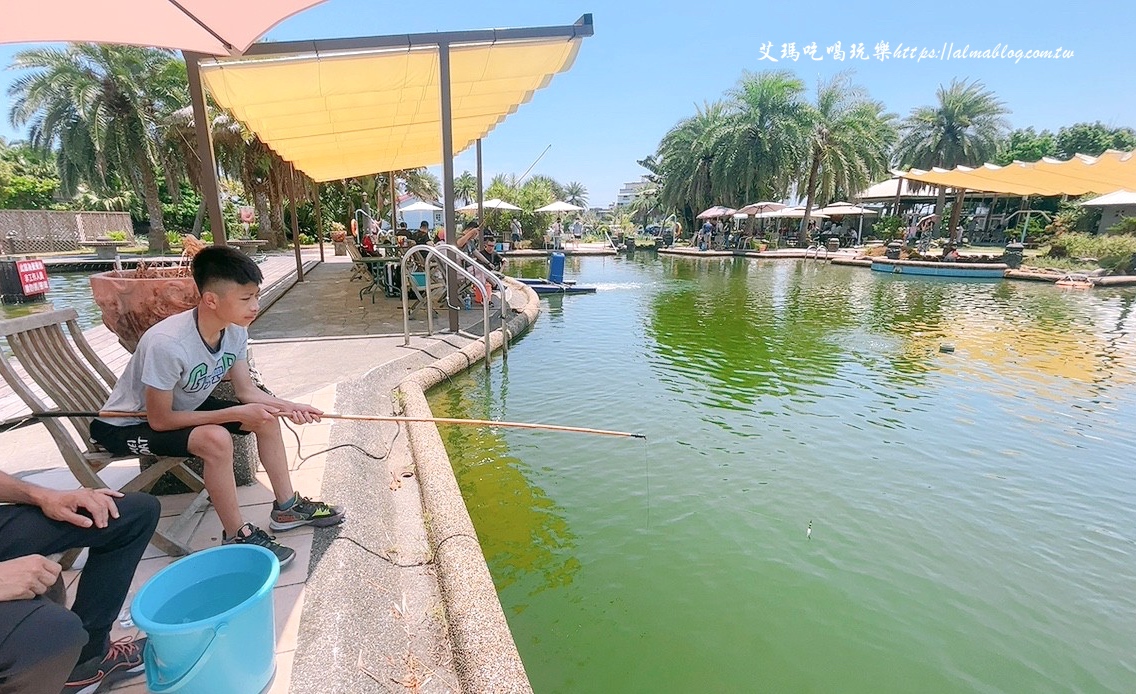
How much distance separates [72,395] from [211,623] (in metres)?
1.66

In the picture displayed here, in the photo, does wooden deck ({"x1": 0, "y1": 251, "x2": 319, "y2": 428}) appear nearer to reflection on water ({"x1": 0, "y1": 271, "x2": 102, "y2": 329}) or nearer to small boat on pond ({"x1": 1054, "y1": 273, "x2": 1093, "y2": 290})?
reflection on water ({"x1": 0, "y1": 271, "x2": 102, "y2": 329})

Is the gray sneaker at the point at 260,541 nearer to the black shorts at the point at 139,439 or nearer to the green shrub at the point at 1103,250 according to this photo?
the black shorts at the point at 139,439

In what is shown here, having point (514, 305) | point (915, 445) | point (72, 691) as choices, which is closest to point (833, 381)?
point (915, 445)

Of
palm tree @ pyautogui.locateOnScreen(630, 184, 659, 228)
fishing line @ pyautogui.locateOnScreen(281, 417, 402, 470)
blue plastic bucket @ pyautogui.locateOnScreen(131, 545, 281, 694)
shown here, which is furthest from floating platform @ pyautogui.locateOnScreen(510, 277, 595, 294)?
palm tree @ pyautogui.locateOnScreen(630, 184, 659, 228)

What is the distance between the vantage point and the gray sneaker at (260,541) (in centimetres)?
211

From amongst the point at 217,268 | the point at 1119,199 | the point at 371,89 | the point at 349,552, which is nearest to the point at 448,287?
the point at 371,89

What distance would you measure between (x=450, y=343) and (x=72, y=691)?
490 centimetres

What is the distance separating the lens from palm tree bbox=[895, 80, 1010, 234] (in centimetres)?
3170

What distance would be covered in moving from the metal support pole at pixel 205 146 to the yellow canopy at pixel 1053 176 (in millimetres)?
21342

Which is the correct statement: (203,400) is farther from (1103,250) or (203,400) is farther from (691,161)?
(691,161)

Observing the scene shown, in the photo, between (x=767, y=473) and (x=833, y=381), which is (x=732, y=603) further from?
(x=833, y=381)

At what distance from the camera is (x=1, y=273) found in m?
9.16

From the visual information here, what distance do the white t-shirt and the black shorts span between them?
0.13ft

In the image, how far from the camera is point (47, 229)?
68.9 feet
